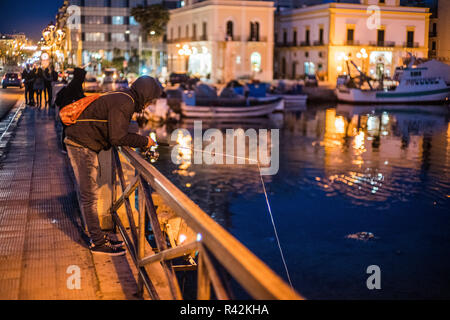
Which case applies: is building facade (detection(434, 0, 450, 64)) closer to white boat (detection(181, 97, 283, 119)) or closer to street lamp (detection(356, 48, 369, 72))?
street lamp (detection(356, 48, 369, 72))

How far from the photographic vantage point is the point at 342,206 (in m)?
12.9

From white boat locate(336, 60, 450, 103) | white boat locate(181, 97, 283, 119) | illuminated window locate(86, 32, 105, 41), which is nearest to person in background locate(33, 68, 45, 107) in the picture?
white boat locate(181, 97, 283, 119)

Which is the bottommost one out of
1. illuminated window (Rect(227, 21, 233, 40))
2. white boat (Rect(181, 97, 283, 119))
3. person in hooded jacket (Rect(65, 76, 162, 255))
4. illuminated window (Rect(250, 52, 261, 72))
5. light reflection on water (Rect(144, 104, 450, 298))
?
light reflection on water (Rect(144, 104, 450, 298))

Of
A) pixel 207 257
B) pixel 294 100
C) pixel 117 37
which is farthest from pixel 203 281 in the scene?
pixel 117 37

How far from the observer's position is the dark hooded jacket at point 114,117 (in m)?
4.71

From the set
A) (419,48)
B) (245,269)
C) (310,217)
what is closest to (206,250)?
(245,269)

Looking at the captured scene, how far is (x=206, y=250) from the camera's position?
2.81 meters

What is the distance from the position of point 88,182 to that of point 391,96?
45689 mm

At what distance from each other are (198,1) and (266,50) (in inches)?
433

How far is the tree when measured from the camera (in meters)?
68.4

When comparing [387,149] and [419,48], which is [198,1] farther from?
[387,149]

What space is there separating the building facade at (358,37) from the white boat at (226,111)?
2152 centimetres

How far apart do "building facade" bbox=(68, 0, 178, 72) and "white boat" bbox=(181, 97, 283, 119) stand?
4336 cm

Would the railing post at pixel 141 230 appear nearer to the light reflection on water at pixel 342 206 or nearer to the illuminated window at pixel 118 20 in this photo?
the light reflection on water at pixel 342 206
